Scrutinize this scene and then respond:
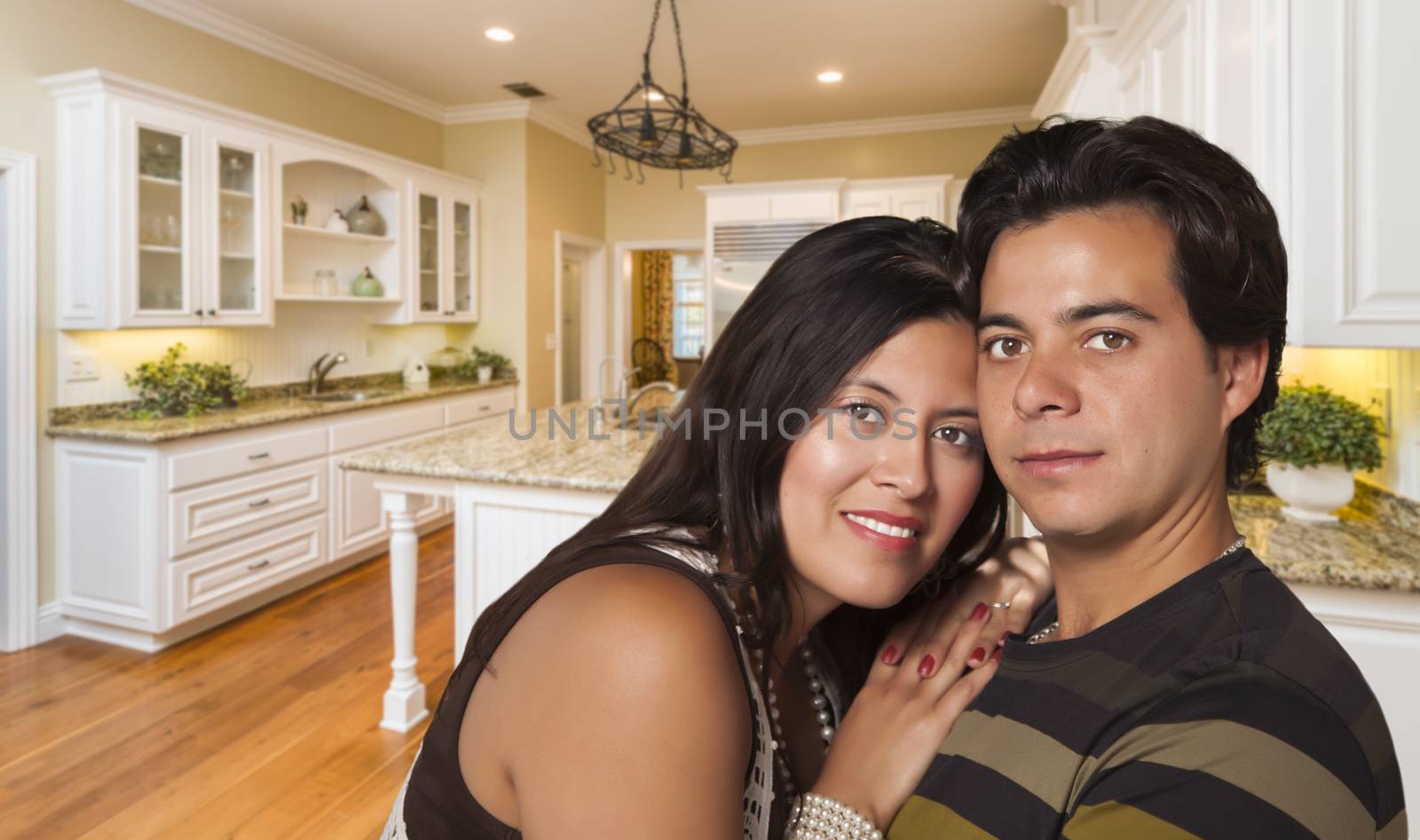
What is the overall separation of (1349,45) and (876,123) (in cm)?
523

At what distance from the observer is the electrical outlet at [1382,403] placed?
7.34 ft

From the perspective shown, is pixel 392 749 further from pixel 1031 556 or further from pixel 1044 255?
pixel 1044 255

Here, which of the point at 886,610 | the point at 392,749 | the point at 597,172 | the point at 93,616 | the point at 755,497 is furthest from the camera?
the point at 597,172

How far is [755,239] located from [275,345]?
3419 mm

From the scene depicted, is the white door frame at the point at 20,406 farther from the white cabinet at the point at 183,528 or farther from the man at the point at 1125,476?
the man at the point at 1125,476

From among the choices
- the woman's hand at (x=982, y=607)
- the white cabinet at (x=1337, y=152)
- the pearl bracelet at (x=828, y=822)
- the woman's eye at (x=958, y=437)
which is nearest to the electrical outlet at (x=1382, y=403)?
the white cabinet at (x=1337, y=152)

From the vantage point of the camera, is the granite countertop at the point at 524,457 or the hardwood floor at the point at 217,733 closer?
the hardwood floor at the point at 217,733

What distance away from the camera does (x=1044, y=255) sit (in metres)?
0.83

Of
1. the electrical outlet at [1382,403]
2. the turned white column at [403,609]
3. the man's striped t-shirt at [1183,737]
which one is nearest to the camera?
the man's striped t-shirt at [1183,737]

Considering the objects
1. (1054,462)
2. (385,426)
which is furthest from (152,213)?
(1054,462)

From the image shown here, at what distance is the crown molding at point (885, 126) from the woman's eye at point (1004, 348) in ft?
19.6

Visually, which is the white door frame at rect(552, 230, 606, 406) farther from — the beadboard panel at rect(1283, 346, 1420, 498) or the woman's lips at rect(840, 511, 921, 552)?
the woman's lips at rect(840, 511, 921, 552)

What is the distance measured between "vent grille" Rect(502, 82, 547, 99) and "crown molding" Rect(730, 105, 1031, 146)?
5.82 ft

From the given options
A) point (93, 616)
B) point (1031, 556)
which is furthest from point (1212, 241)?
point (93, 616)
